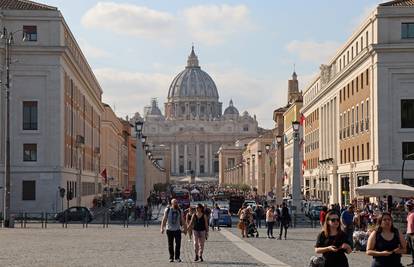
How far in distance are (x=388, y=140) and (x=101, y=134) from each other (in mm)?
58802

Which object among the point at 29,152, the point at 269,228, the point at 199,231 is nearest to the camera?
the point at 199,231

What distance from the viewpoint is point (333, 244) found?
1443 cm

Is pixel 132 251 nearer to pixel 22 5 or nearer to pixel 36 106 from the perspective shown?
pixel 36 106

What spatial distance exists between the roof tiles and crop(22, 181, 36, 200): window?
11.9 m

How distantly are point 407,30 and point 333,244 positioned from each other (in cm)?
5014

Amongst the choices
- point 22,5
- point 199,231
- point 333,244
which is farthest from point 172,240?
point 22,5

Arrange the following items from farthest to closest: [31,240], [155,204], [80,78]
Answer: [155,204] → [80,78] → [31,240]

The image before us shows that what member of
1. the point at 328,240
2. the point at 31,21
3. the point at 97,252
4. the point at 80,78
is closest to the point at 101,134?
the point at 80,78

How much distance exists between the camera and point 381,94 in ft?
203

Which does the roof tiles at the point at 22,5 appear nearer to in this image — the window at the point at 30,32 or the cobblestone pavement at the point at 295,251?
the window at the point at 30,32

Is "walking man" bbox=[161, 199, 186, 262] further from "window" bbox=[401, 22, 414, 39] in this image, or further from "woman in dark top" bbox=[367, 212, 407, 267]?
"window" bbox=[401, 22, 414, 39]

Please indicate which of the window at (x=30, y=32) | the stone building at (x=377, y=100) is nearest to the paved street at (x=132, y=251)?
the stone building at (x=377, y=100)

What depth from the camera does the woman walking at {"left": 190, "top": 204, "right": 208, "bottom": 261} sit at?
2720cm

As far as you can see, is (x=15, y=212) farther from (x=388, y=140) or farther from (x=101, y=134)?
(x=101, y=134)
